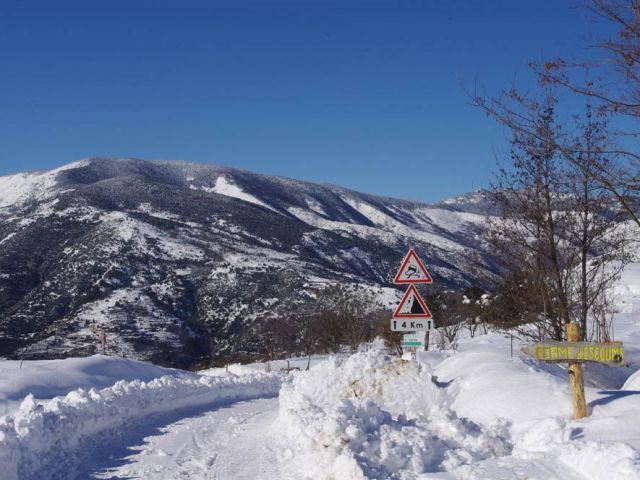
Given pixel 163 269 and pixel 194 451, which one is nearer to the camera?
pixel 194 451

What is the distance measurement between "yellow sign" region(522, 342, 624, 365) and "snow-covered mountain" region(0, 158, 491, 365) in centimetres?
3132

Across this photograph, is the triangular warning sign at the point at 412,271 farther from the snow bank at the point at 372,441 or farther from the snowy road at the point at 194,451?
the snowy road at the point at 194,451

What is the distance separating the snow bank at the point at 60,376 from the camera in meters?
13.2

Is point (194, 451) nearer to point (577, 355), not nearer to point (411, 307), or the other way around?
point (411, 307)

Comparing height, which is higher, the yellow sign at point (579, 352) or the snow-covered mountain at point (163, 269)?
the snow-covered mountain at point (163, 269)

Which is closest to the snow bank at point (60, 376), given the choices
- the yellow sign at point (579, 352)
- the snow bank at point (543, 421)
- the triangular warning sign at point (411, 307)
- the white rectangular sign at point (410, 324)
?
the white rectangular sign at point (410, 324)

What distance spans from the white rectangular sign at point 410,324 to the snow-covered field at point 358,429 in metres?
0.58

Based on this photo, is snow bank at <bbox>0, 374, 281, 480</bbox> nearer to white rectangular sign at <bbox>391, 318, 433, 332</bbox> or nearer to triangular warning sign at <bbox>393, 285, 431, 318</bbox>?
white rectangular sign at <bbox>391, 318, 433, 332</bbox>

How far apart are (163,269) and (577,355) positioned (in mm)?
82879

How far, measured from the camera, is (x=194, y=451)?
839 centimetres

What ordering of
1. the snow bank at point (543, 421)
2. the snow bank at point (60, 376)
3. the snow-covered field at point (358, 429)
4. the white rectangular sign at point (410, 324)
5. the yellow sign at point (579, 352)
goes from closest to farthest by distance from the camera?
the snow bank at point (543, 421) < the snow-covered field at point (358, 429) < the yellow sign at point (579, 352) < the white rectangular sign at point (410, 324) < the snow bank at point (60, 376)

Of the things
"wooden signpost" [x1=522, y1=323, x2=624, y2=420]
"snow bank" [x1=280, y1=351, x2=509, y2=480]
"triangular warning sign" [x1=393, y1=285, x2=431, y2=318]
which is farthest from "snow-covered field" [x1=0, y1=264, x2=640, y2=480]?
"triangular warning sign" [x1=393, y1=285, x2=431, y2=318]

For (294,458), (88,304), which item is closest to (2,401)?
(294,458)

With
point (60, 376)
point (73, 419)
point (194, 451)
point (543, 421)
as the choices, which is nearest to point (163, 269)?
point (60, 376)
